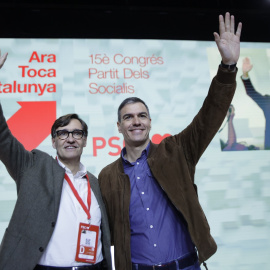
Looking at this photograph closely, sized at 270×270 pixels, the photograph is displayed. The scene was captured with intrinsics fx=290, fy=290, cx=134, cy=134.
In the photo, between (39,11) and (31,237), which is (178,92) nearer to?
(39,11)

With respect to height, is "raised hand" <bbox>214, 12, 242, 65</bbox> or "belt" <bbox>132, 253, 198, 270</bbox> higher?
"raised hand" <bbox>214, 12, 242, 65</bbox>

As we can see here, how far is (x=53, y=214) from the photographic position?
1.31m

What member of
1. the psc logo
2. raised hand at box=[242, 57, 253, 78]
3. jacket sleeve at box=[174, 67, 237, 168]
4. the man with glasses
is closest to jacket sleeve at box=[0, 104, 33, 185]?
the man with glasses

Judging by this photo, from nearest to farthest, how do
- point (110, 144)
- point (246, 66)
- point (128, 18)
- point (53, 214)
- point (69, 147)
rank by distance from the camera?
point (53, 214) < point (69, 147) < point (110, 144) < point (246, 66) < point (128, 18)

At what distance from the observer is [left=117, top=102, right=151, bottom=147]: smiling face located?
1.58 m

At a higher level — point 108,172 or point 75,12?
point 75,12

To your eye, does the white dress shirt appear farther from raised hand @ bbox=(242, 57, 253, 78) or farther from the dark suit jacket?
raised hand @ bbox=(242, 57, 253, 78)

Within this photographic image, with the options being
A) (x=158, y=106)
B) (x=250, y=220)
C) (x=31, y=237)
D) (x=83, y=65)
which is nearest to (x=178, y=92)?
(x=158, y=106)

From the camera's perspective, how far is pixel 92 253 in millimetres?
1359

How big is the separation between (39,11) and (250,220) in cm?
299

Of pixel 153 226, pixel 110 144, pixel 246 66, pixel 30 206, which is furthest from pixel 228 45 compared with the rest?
pixel 246 66

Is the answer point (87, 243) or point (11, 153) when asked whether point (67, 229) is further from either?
point (11, 153)

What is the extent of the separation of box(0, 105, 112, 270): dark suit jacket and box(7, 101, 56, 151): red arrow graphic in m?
1.22

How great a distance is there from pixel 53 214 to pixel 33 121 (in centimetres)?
157
